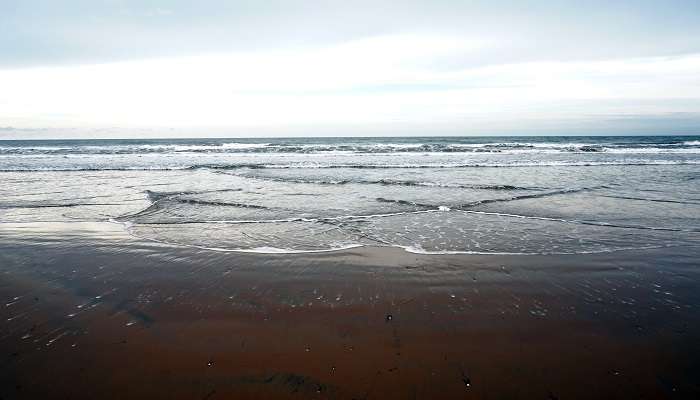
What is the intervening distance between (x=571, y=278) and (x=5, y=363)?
621 centimetres

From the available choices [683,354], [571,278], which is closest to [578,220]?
[571,278]

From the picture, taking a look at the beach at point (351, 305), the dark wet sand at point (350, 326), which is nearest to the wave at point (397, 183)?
the beach at point (351, 305)

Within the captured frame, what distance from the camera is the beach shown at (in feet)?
10.2

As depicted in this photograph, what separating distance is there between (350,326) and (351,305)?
0.49 m

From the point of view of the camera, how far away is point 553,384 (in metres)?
3.02

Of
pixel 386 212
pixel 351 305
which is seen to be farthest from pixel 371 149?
pixel 351 305

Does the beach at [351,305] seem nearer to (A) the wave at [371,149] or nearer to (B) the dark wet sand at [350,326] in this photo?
(B) the dark wet sand at [350,326]

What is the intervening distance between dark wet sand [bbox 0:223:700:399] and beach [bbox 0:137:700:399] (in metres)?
0.02

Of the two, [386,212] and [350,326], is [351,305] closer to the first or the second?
[350,326]

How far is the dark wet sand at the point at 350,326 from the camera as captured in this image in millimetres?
3068

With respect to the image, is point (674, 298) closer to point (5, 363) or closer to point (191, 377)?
point (191, 377)

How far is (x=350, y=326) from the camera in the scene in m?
3.95

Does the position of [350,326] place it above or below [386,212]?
below

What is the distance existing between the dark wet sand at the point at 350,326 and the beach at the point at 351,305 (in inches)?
0.8
